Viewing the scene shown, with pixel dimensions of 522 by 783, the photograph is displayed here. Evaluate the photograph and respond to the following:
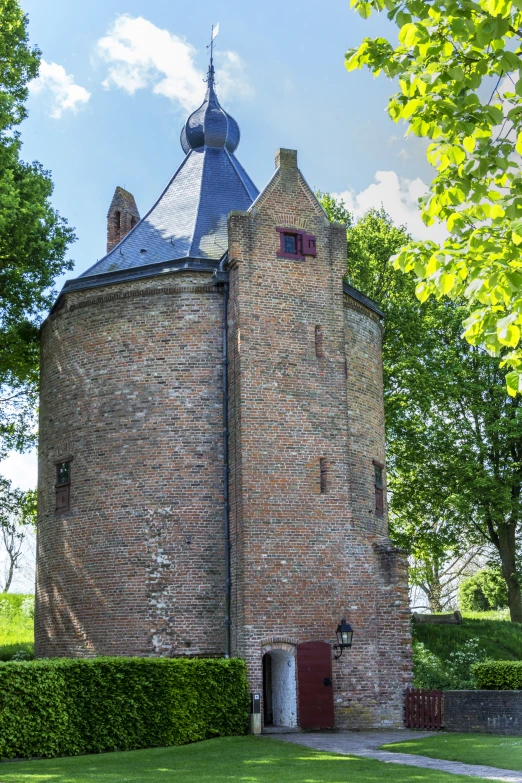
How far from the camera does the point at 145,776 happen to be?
43.4 ft

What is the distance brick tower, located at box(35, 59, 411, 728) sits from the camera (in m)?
20.9

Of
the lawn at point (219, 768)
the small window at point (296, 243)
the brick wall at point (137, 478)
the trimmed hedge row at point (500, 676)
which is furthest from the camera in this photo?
the small window at point (296, 243)

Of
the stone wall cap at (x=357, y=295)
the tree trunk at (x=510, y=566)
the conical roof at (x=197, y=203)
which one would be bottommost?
the tree trunk at (x=510, y=566)

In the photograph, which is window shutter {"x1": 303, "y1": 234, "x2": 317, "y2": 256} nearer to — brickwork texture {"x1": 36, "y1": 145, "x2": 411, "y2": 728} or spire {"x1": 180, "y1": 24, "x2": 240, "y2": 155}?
brickwork texture {"x1": 36, "y1": 145, "x2": 411, "y2": 728}

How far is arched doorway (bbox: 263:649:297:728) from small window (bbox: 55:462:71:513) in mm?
6592

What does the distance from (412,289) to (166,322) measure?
1506 centimetres

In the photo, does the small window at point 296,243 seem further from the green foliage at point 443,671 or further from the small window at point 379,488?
the green foliage at point 443,671

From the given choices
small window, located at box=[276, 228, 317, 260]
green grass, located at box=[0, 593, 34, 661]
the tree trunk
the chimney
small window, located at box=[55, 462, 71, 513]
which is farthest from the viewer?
the tree trunk

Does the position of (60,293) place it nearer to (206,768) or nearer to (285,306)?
(285,306)

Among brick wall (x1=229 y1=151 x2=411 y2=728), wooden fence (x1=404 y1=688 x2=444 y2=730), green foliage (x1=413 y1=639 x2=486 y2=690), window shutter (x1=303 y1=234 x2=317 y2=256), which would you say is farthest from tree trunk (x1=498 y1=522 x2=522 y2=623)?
window shutter (x1=303 y1=234 x2=317 y2=256)

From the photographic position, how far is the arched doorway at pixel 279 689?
20.6 metres

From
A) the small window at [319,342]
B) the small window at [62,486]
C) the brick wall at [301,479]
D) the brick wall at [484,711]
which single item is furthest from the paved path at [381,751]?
the small window at [319,342]

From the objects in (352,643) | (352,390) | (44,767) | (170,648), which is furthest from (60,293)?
(44,767)

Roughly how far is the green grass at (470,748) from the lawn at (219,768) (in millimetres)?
1527
